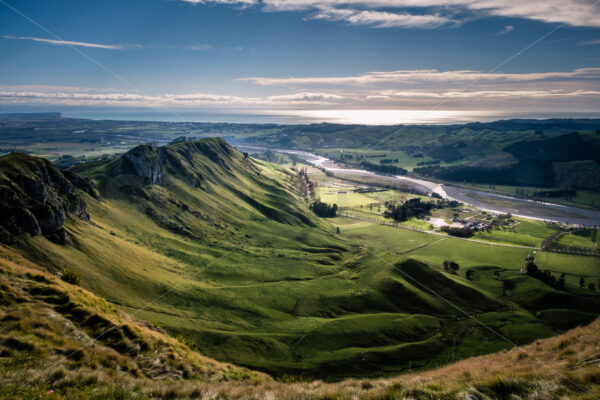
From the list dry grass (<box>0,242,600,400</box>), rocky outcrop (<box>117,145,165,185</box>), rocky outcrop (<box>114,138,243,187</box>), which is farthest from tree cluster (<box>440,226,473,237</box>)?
dry grass (<box>0,242,600,400</box>)

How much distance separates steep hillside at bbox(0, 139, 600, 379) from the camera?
6212cm

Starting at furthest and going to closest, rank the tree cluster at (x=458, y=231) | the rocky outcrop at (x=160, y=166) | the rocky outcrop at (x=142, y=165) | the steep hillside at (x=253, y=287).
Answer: the tree cluster at (x=458, y=231), the rocky outcrop at (x=142, y=165), the rocky outcrop at (x=160, y=166), the steep hillside at (x=253, y=287)

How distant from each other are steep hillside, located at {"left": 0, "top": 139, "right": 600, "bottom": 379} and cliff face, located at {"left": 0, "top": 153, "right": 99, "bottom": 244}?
0.46 meters

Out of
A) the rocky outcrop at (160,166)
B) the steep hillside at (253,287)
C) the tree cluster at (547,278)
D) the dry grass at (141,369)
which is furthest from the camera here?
the rocky outcrop at (160,166)

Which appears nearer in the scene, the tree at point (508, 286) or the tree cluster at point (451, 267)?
the tree at point (508, 286)

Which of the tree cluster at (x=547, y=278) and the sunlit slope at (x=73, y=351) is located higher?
the sunlit slope at (x=73, y=351)

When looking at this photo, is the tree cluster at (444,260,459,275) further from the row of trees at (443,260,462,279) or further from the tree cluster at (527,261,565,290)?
the tree cluster at (527,261,565,290)

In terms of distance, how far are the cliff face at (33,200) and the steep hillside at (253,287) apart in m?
0.46

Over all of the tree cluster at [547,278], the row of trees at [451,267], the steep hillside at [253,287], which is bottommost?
the row of trees at [451,267]

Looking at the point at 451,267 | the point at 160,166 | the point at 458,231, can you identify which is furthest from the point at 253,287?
the point at 458,231

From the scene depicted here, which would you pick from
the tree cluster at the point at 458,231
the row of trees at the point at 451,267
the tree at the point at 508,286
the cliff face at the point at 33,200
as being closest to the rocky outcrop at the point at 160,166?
the cliff face at the point at 33,200

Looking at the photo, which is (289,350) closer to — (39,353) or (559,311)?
(39,353)

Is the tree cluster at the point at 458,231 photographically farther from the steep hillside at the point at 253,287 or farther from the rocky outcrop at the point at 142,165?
the rocky outcrop at the point at 142,165

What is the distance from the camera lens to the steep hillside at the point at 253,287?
204 feet
